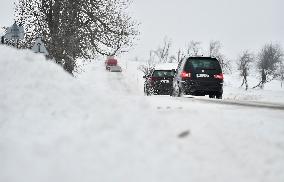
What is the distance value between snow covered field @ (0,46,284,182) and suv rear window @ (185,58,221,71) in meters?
7.71

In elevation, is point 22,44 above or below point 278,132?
above

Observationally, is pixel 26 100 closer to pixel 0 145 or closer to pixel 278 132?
pixel 0 145

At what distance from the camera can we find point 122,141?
551 centimetres

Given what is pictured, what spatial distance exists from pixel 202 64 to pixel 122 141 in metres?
9.55

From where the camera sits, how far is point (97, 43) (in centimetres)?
2392

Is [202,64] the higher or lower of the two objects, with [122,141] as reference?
higher

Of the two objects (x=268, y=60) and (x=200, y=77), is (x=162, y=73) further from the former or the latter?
(x=268, y=60)

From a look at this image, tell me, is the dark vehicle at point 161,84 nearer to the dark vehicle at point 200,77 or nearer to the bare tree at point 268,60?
the dark vehicle at point 200,77

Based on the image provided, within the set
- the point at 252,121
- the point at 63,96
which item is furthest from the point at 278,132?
the point at 63,96

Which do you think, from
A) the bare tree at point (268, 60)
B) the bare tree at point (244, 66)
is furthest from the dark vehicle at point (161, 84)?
the bare tree at point (268, 60)

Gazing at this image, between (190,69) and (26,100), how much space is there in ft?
28.2

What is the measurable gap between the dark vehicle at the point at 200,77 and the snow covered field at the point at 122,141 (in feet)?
24.5

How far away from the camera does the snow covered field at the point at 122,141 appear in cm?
513

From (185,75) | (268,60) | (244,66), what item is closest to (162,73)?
(185,75)
